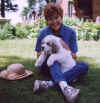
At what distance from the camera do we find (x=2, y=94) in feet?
7.79

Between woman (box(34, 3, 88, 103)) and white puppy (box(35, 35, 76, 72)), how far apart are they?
Result: 0.20ft

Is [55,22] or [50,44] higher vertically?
[55,22]

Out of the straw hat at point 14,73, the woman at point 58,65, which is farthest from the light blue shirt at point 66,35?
the straw hat at point 14,73

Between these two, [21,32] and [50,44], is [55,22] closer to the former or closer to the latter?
[50,44]

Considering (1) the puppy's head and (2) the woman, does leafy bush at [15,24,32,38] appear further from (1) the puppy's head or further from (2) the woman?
(1) the puppy's head

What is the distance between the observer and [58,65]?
8.46 feet

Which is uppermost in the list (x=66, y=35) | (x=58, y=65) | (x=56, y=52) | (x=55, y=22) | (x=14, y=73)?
(x=55, y=22)

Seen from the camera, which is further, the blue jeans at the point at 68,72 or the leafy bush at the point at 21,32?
the leafy bush at the point at 21,32

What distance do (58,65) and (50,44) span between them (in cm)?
27

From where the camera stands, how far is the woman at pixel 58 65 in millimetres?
2262

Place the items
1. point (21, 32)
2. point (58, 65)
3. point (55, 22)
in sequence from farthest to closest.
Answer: point (21, 32), point (55, 22), point (58, 65)

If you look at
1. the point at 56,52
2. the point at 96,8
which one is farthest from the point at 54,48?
the point at 96,8

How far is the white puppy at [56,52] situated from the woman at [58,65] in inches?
2.4

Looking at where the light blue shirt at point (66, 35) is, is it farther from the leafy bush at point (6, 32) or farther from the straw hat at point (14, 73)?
the leafy bush at point (6, 32)
